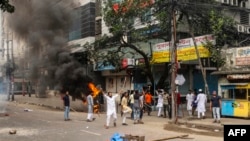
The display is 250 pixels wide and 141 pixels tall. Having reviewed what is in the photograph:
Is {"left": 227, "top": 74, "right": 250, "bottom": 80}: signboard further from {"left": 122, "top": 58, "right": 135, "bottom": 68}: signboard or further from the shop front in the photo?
{"left": 122, "top": 58, "right": 135, "bottom": 68}: signboard

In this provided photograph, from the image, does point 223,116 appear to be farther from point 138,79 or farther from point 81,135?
point 138,79

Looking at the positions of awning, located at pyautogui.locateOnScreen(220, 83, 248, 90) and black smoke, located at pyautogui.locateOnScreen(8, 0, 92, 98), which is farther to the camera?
black smoke, located at pyautogui.locateOnScreen(8, 0, 92, 98)

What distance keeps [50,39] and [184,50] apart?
1220cm

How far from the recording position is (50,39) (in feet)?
98.7

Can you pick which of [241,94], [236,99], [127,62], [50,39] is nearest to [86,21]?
[50,39]

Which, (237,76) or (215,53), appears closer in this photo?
(237,76)

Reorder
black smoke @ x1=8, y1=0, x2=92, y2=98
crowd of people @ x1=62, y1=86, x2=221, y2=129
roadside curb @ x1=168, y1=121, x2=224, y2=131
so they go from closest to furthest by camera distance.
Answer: roadside curb @ x1=168, y1=121, x2=224, y2=131
crowd of people @ x1=62, y1=86, x2=221, y2=129
black smoke @ x1=8, y1=0, x2=92, y2=98

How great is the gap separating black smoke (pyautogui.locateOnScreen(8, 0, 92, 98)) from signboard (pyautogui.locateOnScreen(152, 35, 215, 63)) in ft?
23.8

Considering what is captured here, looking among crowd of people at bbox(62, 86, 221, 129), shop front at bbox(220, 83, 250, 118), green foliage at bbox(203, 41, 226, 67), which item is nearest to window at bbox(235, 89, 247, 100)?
shop front at bbox(220, 83, 250, 118)

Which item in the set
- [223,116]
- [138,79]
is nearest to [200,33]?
[223,116]

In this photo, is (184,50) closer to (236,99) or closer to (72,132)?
(236,99)

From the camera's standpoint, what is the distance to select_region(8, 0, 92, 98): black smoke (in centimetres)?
2886

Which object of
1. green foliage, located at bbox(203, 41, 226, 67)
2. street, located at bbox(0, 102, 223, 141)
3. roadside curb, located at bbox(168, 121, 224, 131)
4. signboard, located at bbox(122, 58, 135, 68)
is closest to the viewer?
street, located at bbox(0, 102, 223, 141)

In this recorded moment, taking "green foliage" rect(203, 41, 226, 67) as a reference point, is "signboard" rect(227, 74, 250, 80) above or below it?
below
